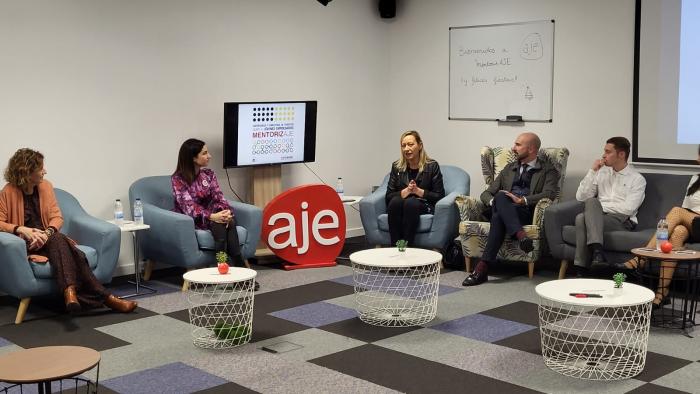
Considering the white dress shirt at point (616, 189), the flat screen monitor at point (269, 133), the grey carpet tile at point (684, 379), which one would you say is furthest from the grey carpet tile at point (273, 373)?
the white dress shirt at point (616, 189)

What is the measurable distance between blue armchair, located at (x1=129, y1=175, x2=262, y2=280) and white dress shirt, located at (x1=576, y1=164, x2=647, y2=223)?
2456 mm

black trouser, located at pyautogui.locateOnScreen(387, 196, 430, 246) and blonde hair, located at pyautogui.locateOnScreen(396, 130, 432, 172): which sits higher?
blonde hair, located at pyautogui.locateOnScreen(396, 130, 432, 172)

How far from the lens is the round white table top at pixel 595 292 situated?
12.7ft

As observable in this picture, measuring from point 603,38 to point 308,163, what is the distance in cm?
278

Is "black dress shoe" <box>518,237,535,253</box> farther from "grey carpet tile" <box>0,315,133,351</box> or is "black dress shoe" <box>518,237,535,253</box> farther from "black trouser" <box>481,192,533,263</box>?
"grey carpet tile" <box>0,315,133,351</box>

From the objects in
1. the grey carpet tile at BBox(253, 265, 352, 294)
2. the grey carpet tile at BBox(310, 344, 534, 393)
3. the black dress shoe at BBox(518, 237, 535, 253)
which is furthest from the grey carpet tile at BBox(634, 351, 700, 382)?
the grey carpet tile at BBox(253, 265, 352, 294)

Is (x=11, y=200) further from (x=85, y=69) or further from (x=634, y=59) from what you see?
(x=634, y=59)

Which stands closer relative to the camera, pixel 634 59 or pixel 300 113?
pixel 634 59

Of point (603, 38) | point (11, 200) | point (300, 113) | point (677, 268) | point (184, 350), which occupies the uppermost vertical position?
point (603, 38)

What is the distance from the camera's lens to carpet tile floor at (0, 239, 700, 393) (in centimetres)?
398

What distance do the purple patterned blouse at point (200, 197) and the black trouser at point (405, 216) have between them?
1277mm

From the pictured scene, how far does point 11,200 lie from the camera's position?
5395mm

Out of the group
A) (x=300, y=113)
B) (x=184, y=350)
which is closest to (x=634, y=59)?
(x=300, y=113)

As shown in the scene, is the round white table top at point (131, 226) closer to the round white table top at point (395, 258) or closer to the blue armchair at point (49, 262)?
the blue armchair at point (49, 262)
